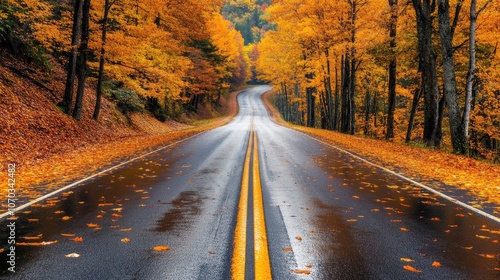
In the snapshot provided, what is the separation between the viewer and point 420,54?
19.0m

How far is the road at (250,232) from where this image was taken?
387 centimetres

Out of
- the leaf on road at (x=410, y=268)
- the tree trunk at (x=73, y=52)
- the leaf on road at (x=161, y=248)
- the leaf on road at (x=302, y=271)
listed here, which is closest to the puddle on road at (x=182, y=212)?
the leaf on road at (x=161, y=248)

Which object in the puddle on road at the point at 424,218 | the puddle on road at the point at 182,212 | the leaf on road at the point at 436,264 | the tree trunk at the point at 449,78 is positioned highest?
the tree trunk at the point at 449,78

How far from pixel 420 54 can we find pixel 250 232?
17.3 meters

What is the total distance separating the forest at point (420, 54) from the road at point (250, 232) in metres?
9.66

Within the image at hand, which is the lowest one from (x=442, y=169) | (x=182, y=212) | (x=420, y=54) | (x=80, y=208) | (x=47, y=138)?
(x=80, y=208)

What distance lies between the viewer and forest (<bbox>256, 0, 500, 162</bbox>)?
15641mm

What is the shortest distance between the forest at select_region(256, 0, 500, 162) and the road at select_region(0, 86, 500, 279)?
31.7 ft

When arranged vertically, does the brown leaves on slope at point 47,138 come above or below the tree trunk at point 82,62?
below

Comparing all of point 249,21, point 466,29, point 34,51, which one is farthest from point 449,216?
point 249,21

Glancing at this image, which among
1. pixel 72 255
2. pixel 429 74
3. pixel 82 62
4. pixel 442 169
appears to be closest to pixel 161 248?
pixel 72 255

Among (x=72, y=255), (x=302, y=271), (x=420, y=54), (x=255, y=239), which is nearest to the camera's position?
(x=302, y=271)

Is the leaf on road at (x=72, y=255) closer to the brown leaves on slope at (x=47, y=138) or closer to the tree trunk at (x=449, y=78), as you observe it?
the brown leaves on slope at (x=47, y=138)

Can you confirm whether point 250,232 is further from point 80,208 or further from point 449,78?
point 449,78
